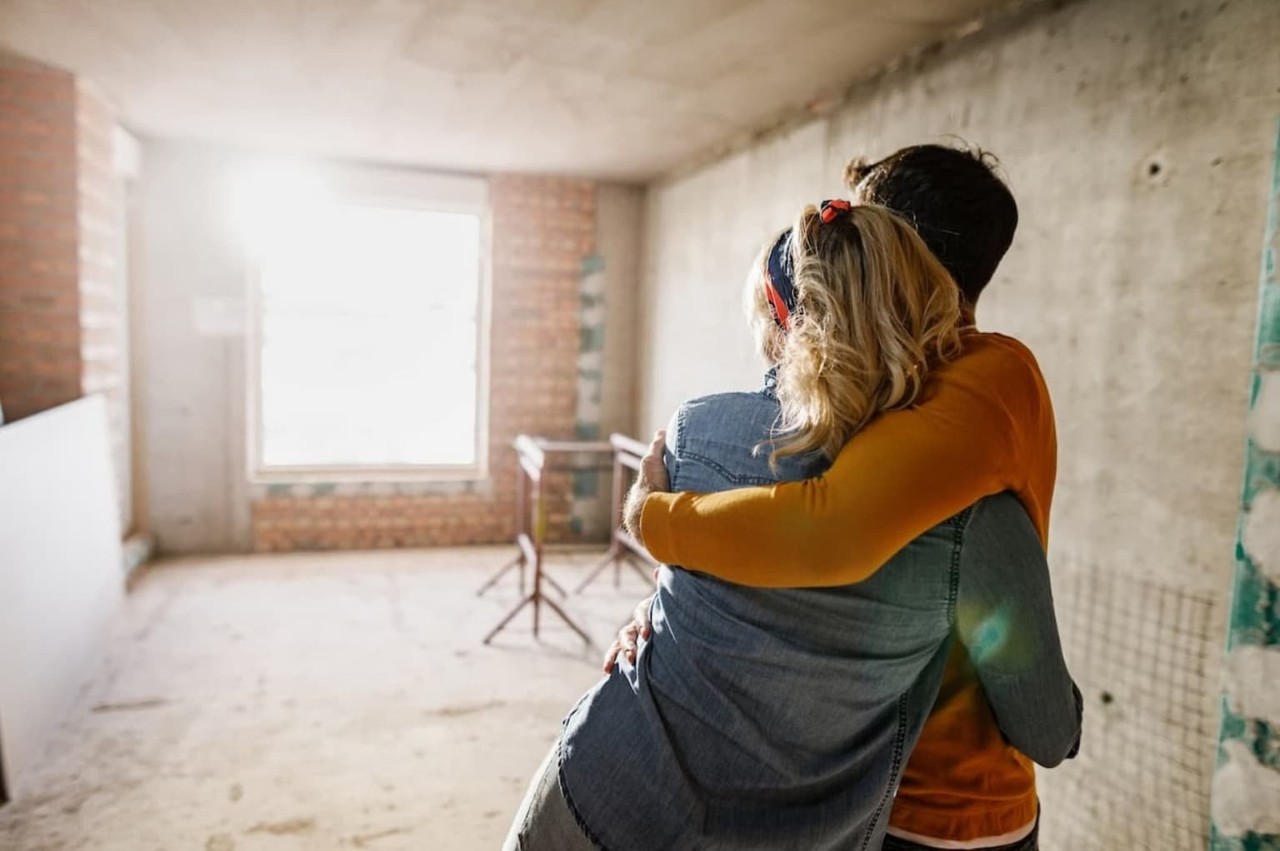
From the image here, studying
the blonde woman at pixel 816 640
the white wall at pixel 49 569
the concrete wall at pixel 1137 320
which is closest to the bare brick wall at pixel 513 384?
the white wall at pixel 49 569

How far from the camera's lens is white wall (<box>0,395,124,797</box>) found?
270 cm

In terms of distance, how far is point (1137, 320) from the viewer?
2156mm

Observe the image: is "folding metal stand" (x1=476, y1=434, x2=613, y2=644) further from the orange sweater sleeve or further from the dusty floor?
the orange sweater sleeve

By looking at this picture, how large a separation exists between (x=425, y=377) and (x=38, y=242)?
2.36 meters

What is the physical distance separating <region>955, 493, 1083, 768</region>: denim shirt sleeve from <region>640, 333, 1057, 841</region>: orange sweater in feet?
0.13

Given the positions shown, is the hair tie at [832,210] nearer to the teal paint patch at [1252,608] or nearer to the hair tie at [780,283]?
the hair tie at [780,283]

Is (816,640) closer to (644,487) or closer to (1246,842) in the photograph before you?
(644,487)

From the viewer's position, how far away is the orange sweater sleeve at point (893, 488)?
0.77 meters

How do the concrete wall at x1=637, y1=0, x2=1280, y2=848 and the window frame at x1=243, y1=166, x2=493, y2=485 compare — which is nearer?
the concrete wall at x1=637, y1=0, x2=1280, y2=848

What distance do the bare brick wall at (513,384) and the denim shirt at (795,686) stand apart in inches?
195

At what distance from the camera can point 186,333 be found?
16.8ft

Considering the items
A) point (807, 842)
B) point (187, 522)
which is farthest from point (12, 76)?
point (807, 842)

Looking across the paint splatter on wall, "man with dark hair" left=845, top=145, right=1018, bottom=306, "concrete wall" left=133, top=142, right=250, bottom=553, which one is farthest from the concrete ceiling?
"man with dark hair" left=845, top=145, right=1018, bottom=306

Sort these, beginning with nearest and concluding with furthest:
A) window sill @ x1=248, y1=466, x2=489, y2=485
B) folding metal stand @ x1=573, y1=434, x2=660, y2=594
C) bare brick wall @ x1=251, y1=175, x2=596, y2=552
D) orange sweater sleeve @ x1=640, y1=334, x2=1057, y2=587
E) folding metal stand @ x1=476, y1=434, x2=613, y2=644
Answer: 1. orange sweater sleeve @ x1=640, y1=334, x2=1057, y2=587
2. folding metal stand @ x1=476, y1=434, x2=613, y2=644
3. folding metal stand @ x1=573, y1=434, x2=660, y2=594
4. window sill @ x1=248, y1=466, x2=489, y2=485
5. bare brick wall @ x1=251, y1=175, x2=596, y2=552
